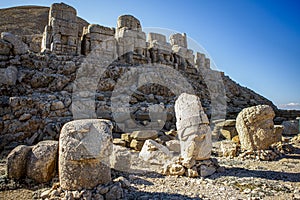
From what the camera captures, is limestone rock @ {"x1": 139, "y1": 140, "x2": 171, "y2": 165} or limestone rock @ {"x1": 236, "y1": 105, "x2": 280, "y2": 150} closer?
limestone rock @ {"x1": 139, "y1": 140, "x2": 171, "y2": 165}

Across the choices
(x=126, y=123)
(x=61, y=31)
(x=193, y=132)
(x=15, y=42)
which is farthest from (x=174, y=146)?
(x=61, y=31)

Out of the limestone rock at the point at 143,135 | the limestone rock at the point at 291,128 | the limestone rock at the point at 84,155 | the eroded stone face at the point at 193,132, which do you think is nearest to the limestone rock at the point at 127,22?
the limestone rock at the point at 143,135

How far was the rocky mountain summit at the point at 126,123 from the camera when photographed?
10.6ft

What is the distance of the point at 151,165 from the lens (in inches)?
211

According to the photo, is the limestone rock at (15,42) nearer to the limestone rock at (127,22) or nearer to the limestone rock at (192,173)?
the limestone rock at (127,22)

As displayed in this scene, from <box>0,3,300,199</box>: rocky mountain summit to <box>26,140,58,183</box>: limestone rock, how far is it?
0.02m

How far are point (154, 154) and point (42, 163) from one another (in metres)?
2.83

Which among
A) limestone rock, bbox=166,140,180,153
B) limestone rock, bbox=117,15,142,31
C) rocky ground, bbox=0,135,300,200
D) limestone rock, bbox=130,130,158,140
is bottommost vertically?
rocky ground, bbox=0,135,300,200

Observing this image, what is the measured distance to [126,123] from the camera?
29.7 ft

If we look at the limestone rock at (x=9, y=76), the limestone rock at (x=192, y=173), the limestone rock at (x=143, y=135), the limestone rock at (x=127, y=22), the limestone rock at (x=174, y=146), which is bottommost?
the limestone rock at (x=192, y=173)

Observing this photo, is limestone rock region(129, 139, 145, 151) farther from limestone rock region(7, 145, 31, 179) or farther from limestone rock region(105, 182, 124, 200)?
limestone rock region(105, 182, 124, 200)

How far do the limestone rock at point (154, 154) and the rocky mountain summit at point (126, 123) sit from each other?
29 mm

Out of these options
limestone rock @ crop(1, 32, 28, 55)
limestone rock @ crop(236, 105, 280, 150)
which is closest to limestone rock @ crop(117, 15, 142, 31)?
limestone rock @ crop(1, 32, 28, 55)

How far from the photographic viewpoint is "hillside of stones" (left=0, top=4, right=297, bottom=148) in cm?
791
